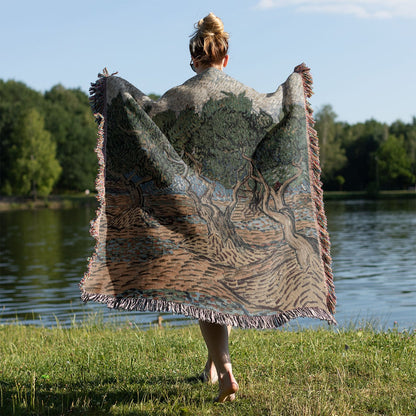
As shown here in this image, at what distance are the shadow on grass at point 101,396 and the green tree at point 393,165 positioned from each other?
8360cm

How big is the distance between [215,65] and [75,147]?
66390 millimetres

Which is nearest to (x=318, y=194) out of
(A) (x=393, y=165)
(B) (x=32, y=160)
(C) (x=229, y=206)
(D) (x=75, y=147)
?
(C) (x=229, y=206)

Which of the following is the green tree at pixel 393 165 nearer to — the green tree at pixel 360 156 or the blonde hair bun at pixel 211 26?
the green tree at pixel 360 156

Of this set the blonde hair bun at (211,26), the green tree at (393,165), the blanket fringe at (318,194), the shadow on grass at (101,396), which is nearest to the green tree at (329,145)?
the green tree at (393,165)

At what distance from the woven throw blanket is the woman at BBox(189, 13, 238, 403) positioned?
10 cm

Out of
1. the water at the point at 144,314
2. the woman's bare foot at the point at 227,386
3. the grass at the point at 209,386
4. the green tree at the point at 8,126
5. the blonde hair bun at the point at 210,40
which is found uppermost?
the green tree at the point at 8,126

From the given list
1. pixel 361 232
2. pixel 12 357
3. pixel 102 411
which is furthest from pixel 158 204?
pixel 361 232

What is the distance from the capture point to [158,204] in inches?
154

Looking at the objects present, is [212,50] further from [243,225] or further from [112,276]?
[112,276]

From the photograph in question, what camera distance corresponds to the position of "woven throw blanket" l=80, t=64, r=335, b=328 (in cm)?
384

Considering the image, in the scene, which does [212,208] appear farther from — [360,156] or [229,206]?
[360,156]

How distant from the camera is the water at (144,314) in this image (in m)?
11.2

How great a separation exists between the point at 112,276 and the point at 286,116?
149cm

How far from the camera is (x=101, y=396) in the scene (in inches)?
163
